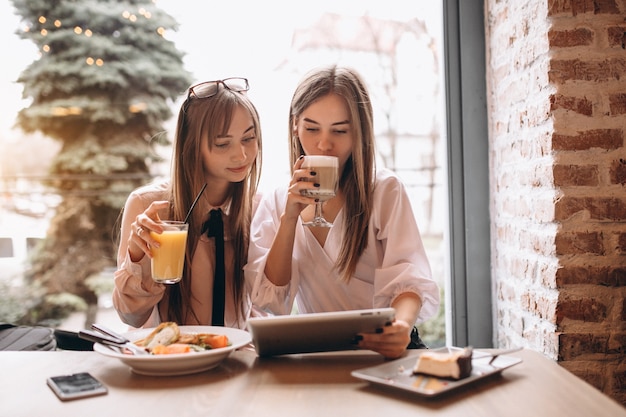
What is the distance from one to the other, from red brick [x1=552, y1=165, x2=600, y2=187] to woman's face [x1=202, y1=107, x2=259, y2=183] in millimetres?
1127

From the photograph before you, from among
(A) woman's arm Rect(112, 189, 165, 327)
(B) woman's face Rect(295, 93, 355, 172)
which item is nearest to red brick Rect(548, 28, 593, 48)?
(B) woman's face Rect(295, 93, 355, 172)

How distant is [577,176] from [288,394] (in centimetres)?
143

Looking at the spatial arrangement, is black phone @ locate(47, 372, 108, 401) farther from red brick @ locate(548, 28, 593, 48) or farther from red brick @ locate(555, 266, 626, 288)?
red brick @ locate(548, 28, 593, 48)

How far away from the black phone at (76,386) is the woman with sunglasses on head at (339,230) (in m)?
0.82

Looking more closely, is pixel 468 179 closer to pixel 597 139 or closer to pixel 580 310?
pixel 597 139

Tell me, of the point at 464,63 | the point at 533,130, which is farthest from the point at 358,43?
the point at 533,130

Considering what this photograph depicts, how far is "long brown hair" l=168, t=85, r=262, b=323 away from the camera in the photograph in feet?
6.89

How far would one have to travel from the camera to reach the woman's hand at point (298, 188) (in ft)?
6.26

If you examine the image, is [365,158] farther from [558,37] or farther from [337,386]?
[337,386]

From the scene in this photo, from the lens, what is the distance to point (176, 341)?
4.60 ft

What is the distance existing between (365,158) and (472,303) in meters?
1.07

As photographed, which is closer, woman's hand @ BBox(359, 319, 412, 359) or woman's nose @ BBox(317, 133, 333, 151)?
woman's hand @ BBox(359, 319, 412, 359)

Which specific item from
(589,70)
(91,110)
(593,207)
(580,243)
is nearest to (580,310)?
(580,243)

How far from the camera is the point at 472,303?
110 inches
